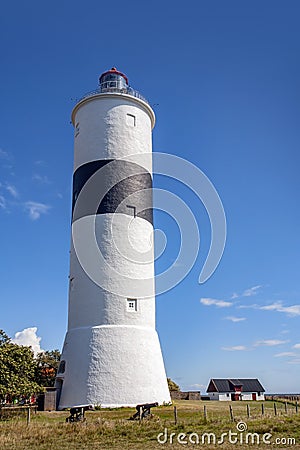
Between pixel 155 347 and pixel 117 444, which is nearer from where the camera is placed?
pixel 117 444

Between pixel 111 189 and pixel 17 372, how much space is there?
27.8ft

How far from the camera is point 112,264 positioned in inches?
829

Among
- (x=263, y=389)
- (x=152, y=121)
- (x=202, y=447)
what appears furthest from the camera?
(x=263, y=389)

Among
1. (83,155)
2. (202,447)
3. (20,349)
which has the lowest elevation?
(202,447)

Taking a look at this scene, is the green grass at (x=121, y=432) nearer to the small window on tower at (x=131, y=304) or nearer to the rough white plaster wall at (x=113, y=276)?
the rough white plaster wall at (x=113, y=276)

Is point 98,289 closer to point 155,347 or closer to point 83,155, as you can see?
point 155,347

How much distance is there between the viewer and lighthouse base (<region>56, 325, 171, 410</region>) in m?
19.3

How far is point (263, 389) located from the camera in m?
45.4

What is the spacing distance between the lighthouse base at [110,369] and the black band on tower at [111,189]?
16.8 feet

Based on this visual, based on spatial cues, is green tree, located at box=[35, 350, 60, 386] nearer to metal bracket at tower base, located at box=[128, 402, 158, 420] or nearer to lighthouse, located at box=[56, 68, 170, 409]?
lighthouse, located at box=[56, 68, 170, 409]

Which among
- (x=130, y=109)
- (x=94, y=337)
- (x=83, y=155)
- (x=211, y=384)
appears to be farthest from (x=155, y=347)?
(x=211, y=384)

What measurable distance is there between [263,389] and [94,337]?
99.3ft

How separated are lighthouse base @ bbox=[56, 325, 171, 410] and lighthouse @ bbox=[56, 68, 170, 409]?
0.04m

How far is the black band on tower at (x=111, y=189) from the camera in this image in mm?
21609
